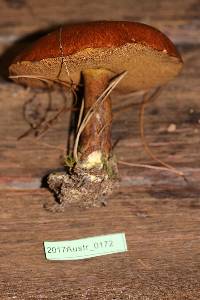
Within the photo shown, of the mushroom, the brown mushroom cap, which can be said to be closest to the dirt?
the mushroom

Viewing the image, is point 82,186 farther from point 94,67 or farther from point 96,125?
point 94,67

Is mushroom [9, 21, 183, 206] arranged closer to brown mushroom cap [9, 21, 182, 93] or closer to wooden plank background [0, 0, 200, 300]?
brown mushroom cap [9, 21, 182, 93]

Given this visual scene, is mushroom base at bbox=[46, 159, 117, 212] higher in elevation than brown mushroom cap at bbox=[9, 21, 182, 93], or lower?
lower

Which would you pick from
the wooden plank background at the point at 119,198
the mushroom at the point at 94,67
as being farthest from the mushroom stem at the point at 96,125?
the wooden plank background at the point at 119,198

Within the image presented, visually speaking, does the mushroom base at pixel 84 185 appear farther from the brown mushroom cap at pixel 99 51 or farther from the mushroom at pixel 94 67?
the brown mushroom cap at pixel 99 51

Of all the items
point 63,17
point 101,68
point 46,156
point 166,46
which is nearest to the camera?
point 166,46

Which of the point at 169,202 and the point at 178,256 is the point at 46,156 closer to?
the point at 169,202

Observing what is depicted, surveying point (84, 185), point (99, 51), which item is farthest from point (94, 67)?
point (84, 185)

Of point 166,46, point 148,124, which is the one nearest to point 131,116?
point 148,124
